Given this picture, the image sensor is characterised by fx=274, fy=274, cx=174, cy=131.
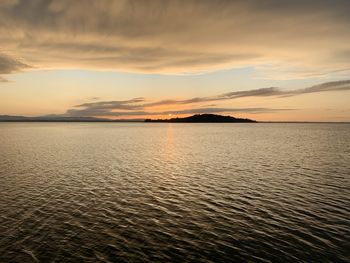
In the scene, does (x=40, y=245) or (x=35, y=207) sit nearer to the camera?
(x=40, y=245)

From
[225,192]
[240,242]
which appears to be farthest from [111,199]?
[240,242]

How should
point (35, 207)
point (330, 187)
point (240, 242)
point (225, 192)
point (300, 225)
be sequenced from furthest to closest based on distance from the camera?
1. point (330, 187)
2. point (225, 192)
3. point (35, 207)
4. point (300, 225)
5. point (240, 242)

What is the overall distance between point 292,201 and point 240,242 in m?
14.2

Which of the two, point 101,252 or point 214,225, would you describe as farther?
point 214,225

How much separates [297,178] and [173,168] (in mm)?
24083

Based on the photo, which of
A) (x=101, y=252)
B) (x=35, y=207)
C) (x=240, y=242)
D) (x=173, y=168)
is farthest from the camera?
(x=173, y=168)

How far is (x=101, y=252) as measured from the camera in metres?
21.7

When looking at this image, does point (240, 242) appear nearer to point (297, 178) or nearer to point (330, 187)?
point (330, 187)

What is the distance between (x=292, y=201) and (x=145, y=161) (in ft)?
132

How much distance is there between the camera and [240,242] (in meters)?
23.5

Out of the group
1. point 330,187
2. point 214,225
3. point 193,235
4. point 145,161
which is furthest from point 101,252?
point 145,161

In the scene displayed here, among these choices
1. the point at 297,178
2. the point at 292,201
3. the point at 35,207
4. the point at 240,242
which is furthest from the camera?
the point at 297,178

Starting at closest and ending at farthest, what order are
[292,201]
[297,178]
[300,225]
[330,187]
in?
[300,225]
[292,201]
[330,187]
[297,178]

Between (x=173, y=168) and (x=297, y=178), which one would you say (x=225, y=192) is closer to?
(x=297, y=178)
